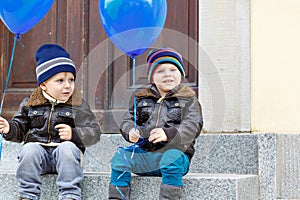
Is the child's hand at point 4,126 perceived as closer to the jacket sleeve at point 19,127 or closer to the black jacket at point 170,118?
the jacket sleeve at point 19,127

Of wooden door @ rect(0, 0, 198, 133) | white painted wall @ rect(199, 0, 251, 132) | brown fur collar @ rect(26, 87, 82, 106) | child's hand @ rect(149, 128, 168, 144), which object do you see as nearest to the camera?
child's hand @ rect(149, 128, 168, 144)

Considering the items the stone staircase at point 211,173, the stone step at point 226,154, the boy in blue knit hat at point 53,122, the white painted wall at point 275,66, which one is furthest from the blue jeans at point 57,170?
the white painted wall at point 275,66

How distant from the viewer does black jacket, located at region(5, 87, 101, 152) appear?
129 inches

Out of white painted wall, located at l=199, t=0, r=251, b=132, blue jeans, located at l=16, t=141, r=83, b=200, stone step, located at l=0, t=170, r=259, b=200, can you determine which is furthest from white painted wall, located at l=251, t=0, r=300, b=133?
blue jeans, located at l=16, t=141, r=83, b=200

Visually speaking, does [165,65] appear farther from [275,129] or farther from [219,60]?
[275,129]

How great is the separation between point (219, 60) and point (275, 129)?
1.65ft

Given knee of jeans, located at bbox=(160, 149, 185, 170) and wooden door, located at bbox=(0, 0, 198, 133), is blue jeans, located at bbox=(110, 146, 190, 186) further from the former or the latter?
wooden door, located at bbox=(0, 0, 198, 133)

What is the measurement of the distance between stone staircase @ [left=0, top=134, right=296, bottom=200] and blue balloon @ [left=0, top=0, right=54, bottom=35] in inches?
30.3

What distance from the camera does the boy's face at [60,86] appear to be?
10.8 ft

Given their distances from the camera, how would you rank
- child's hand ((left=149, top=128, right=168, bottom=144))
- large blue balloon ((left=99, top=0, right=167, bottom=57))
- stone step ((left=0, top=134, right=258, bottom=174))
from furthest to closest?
stone step ((left=0, top=134, right=258, bottom=174)) → child's hand ((left=149, top=128, right=168, bottom=144)) → large blue balloon ((left=99, top=0, right=167, bottom=57))

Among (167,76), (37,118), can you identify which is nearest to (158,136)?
(167,76)

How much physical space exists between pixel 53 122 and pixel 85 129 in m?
0.18

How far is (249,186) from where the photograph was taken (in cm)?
315

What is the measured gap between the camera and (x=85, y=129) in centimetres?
328
